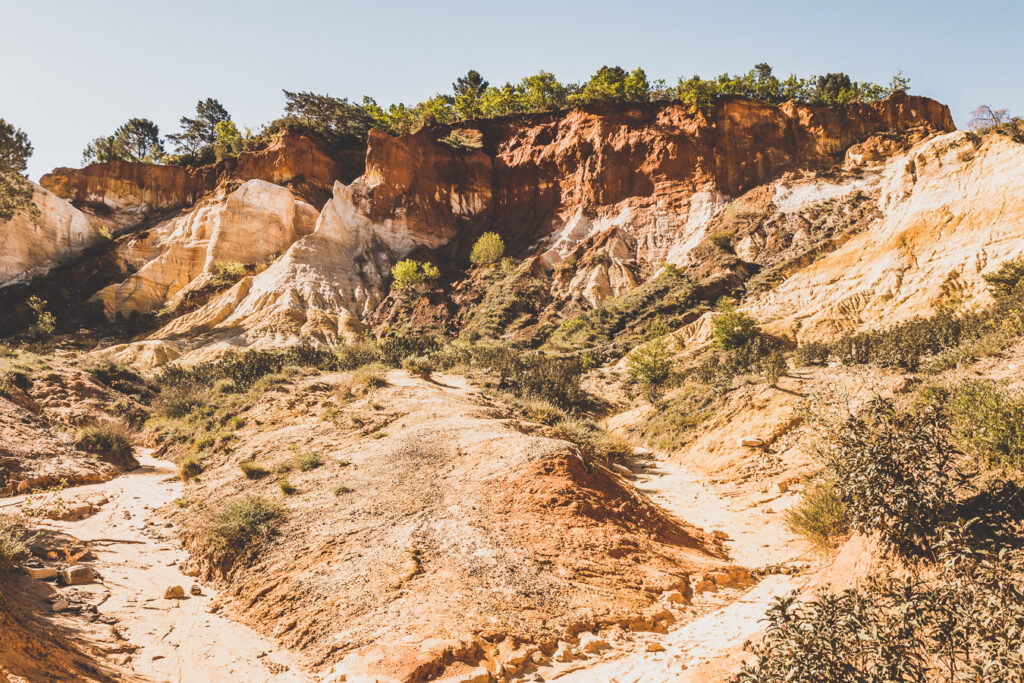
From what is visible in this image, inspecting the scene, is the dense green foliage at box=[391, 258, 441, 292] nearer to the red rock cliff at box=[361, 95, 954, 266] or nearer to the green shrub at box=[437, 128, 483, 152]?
the red rock cliff at box=[361, 95, 954, 266]

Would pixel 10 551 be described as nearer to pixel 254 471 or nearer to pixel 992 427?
pixel 254 471

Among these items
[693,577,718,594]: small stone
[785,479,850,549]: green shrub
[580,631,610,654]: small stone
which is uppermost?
[785,479,850,549]: green shrub

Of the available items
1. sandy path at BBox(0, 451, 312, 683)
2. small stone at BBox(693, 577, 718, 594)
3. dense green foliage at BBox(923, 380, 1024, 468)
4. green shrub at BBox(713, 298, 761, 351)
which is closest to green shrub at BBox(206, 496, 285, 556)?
sandy path at BBox(0, 451, 312, 683)

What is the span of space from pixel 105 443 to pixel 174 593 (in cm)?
821

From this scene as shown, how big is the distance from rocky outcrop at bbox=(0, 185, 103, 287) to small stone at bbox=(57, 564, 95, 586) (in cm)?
4037

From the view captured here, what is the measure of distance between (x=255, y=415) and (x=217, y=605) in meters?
7.75

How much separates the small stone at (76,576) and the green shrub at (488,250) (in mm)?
32241

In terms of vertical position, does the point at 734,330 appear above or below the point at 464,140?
below

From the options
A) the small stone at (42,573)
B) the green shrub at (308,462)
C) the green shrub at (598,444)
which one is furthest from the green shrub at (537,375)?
the small stone at (42,573)

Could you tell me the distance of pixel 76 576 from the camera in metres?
6.27

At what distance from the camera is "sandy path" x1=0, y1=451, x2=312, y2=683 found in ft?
16.4

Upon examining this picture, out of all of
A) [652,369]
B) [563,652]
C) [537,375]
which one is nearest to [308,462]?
[563,652]

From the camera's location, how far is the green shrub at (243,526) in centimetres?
734

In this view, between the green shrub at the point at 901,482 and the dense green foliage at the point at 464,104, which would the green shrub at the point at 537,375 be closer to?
the green shrub at the point at 901,482
